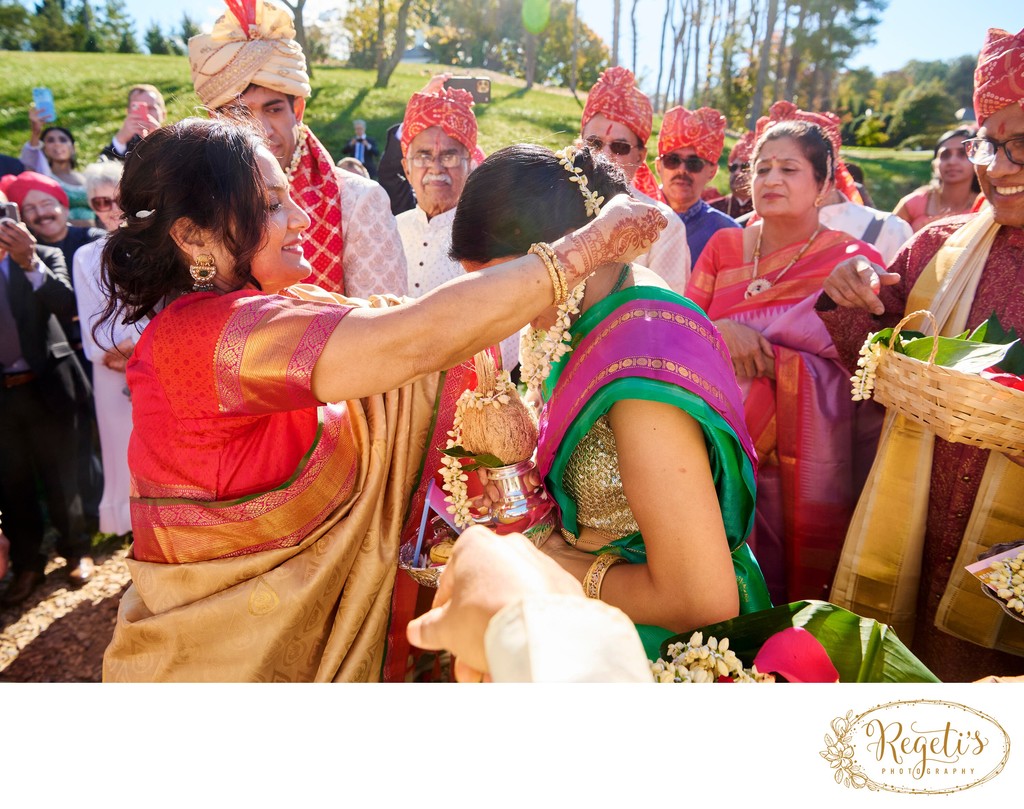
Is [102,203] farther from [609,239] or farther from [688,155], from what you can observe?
[609,239]

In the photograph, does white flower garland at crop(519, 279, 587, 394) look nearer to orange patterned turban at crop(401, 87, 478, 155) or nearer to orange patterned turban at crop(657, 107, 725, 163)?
orange patterned turban at crop(401, 87, 478, 155)

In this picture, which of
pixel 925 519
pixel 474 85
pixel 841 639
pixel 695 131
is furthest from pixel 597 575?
pixel 695 131

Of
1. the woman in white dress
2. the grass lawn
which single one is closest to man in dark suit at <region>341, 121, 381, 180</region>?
the grass lawn

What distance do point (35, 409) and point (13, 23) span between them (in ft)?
14.5

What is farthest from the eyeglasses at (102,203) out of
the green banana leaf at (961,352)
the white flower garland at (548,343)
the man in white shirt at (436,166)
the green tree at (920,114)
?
the green tree at (920,114)

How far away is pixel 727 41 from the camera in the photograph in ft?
73.4

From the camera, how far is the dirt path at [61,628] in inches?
130

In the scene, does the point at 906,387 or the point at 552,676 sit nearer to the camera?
the point at 552,676

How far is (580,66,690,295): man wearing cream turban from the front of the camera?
3.93 meters

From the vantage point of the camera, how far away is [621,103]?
412cm

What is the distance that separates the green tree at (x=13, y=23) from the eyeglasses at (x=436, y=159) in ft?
13.2
